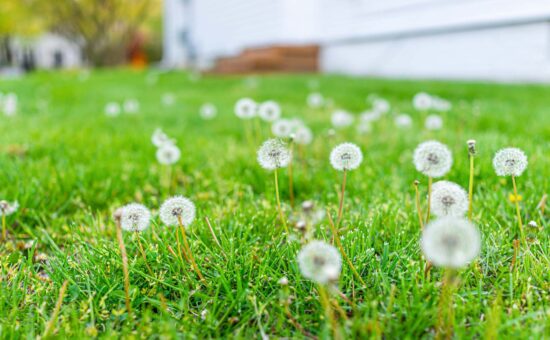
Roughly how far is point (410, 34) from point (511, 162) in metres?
10.3

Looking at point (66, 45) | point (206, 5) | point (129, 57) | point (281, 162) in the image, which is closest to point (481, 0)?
point (281, 162)

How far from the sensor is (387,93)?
722 centimetres

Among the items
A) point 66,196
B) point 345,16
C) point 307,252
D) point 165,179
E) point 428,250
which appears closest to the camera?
point 428,250

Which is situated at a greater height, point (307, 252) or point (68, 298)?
point (307, 252)

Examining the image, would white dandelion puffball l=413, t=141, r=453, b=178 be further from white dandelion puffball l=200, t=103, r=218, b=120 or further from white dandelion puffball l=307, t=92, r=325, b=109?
white dandelion puffball l=307, t=92, r=325, b=109

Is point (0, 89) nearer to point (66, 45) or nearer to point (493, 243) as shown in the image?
point (493, 243)

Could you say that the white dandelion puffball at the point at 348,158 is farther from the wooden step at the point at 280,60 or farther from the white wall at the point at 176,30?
the white wall at the point at 176,30

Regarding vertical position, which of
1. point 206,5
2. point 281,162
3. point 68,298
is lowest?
point 68,298

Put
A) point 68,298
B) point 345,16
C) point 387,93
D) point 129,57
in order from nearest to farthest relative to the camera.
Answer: point 68,298 < point 387,93 < point 345,16 < point 129,57

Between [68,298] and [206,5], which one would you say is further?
[206,5]

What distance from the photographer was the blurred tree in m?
29.8

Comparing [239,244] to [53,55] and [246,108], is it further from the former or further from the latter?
[53,55]

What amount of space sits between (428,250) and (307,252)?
0.88 feet

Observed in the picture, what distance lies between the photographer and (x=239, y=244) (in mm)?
1762
